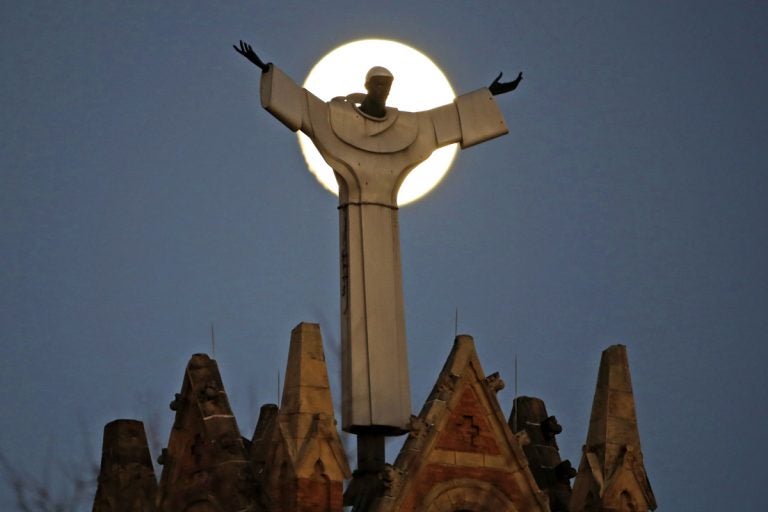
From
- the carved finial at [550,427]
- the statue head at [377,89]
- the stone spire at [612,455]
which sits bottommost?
the stone spire at [612,455]

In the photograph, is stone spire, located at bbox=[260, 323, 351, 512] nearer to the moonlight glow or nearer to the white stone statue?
the white stone statue

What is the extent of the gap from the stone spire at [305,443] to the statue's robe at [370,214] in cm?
191

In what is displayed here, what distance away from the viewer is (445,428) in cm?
4459

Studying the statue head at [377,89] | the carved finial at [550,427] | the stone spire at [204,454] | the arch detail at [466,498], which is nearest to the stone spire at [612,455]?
the arch detail at [466,498]

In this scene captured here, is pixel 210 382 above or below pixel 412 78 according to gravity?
below

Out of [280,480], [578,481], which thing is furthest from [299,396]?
[578,481]

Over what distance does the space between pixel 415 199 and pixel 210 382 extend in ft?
17.7

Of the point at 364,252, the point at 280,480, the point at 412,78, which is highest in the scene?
the point at 412,78

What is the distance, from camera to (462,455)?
4466cm

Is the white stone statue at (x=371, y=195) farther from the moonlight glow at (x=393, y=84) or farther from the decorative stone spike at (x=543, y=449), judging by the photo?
the decorative stone spike at (x=543, y=449)

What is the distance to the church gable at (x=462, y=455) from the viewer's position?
44.1 meters

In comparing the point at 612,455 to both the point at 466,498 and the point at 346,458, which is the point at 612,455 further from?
the point at 346,458

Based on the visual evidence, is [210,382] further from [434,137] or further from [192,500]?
[434,137]

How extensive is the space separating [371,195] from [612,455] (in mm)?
6029
